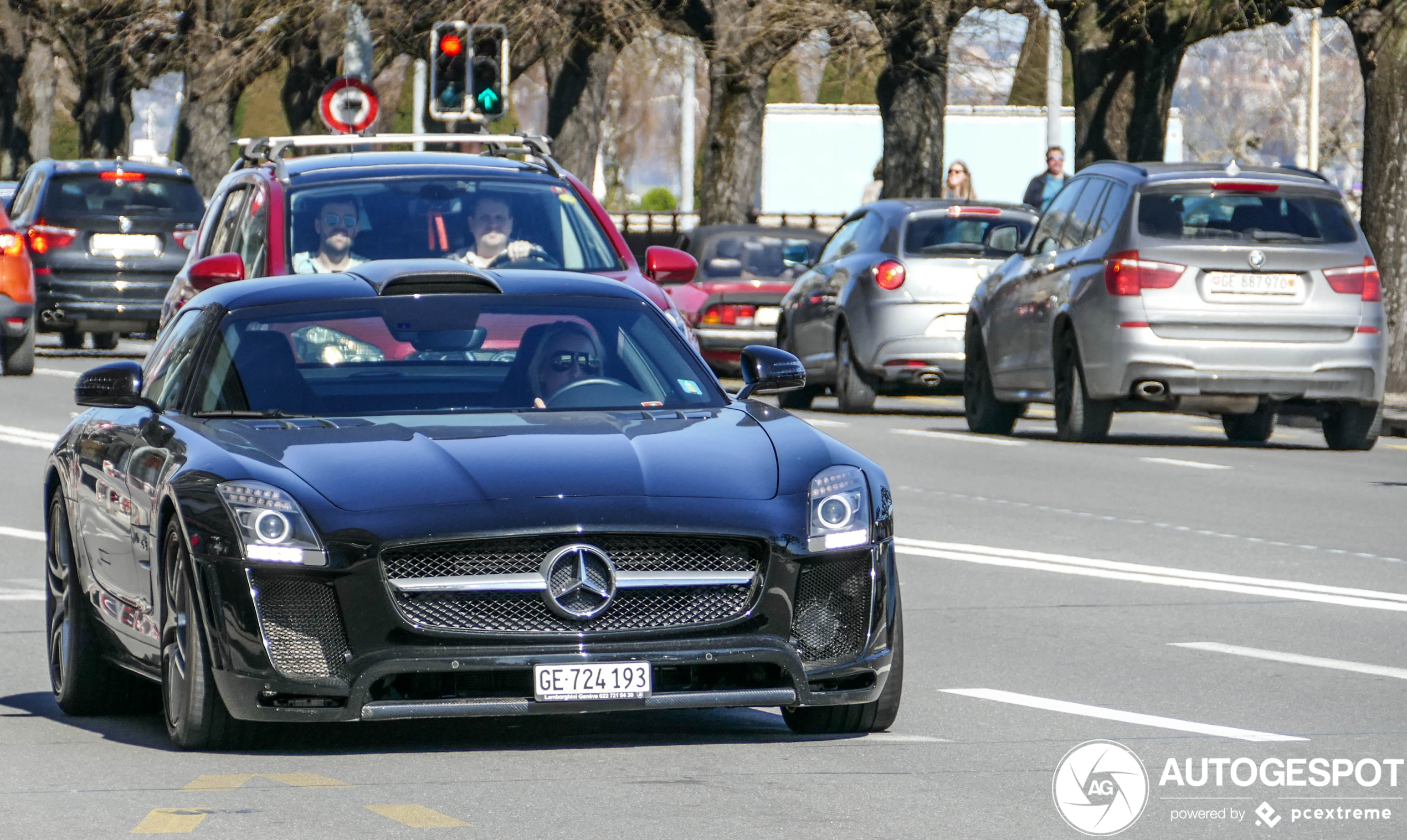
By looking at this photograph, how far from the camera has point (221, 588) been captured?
22.7 ft

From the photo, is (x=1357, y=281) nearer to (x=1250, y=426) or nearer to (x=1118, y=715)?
(x=1250, y=426)

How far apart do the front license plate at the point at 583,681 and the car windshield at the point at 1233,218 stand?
11169mm

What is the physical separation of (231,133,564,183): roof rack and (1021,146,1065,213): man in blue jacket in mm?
11879

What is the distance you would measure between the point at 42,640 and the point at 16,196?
68.2 ft

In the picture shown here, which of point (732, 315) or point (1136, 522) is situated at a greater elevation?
point (1136, 522)

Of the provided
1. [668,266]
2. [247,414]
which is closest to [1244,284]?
[668,266]

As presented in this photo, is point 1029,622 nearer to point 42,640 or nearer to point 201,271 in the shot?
Result: point 42,640

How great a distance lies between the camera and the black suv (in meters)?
27.4

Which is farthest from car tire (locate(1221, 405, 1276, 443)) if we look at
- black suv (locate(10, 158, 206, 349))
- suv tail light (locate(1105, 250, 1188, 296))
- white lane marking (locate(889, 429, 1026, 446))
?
black suv (locate(10, 158, 206, 349))

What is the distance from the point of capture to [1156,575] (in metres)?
11.7

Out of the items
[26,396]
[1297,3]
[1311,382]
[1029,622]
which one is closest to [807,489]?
[1029,622]

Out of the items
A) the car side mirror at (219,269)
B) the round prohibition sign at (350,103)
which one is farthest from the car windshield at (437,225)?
the round prohibition sign at (350,103)

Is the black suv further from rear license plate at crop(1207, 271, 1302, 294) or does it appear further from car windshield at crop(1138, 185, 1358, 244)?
rear license plate at crop(1207, 271, 1302, 294)

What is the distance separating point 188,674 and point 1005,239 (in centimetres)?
1229
